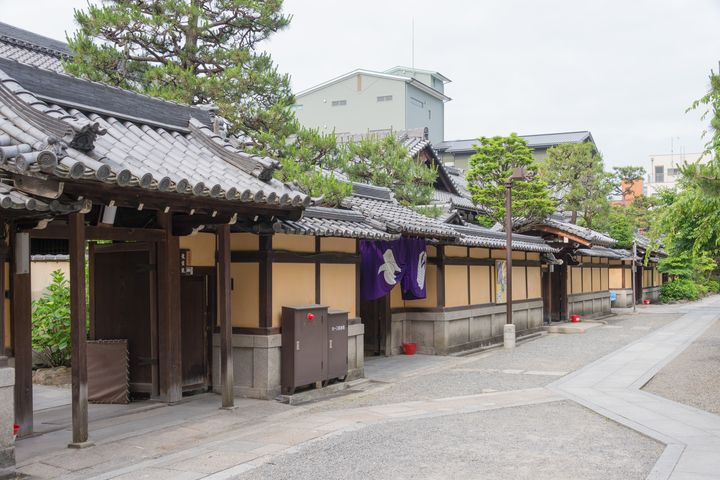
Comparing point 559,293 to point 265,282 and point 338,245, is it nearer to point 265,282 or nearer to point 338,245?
point 338,245

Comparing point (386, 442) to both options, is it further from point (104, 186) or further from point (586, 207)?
point (586, 207)

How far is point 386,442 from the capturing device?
9.12m

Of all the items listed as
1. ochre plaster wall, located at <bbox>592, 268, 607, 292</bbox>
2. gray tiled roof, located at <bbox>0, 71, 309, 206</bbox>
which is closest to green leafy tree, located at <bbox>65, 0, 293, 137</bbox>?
gray tiled roof, located at <bbox>0, 71, 309, 206</bbox>

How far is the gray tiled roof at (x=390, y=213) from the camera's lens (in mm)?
15758

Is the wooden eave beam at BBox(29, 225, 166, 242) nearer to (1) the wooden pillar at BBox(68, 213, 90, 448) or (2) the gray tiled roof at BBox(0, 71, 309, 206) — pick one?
(1) the wooden pillar at BBox(68, 213, 90, 448)

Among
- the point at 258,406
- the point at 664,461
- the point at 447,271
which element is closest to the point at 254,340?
the point at 258,406

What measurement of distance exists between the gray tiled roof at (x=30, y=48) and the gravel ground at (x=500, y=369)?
15333 millimetres

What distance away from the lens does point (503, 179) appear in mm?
25375

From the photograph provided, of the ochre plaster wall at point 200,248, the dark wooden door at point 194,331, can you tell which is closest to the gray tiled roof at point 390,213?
the ochre plaster wall at point 200,248

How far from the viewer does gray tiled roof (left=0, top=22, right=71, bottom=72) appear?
21766 mm

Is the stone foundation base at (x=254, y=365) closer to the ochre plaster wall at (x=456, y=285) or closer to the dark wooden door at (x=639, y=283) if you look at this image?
the ochre plaster wall at (x=456, y=285)

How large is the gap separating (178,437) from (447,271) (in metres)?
11.7

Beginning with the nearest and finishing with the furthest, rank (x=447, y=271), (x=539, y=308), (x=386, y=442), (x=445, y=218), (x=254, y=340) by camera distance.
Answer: (x=386, y=442)
(x=254, y=340)
(x=447, y=271)
(x=445, y=218)
(x=539, y=308)

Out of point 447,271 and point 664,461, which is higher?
point 447,271
